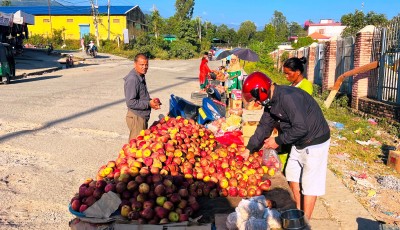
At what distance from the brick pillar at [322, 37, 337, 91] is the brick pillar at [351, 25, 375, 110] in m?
2.90

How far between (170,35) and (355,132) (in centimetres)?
8107

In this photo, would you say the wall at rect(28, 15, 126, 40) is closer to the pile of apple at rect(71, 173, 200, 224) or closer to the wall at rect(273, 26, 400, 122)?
the wall at rect(273, 26, 400, 122)

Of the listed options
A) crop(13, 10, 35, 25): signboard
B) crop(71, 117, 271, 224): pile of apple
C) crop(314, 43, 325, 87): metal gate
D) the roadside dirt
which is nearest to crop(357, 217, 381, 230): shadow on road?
the roadside dirt

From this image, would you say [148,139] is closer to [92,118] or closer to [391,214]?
[391,214]

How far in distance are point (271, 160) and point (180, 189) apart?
1.52 m

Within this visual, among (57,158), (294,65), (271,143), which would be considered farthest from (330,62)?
(271,143)

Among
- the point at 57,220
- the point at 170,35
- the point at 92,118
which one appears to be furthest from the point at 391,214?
the point at 170,35

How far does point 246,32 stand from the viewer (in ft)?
360

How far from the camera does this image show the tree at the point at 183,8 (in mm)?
97688

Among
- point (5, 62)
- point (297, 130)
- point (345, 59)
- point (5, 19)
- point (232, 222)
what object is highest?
point (5, 19)

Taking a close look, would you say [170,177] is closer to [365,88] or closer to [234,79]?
[234,79]

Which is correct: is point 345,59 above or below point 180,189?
above

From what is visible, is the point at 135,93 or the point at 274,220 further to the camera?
the point at 135,93

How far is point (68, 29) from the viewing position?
65.7 m
